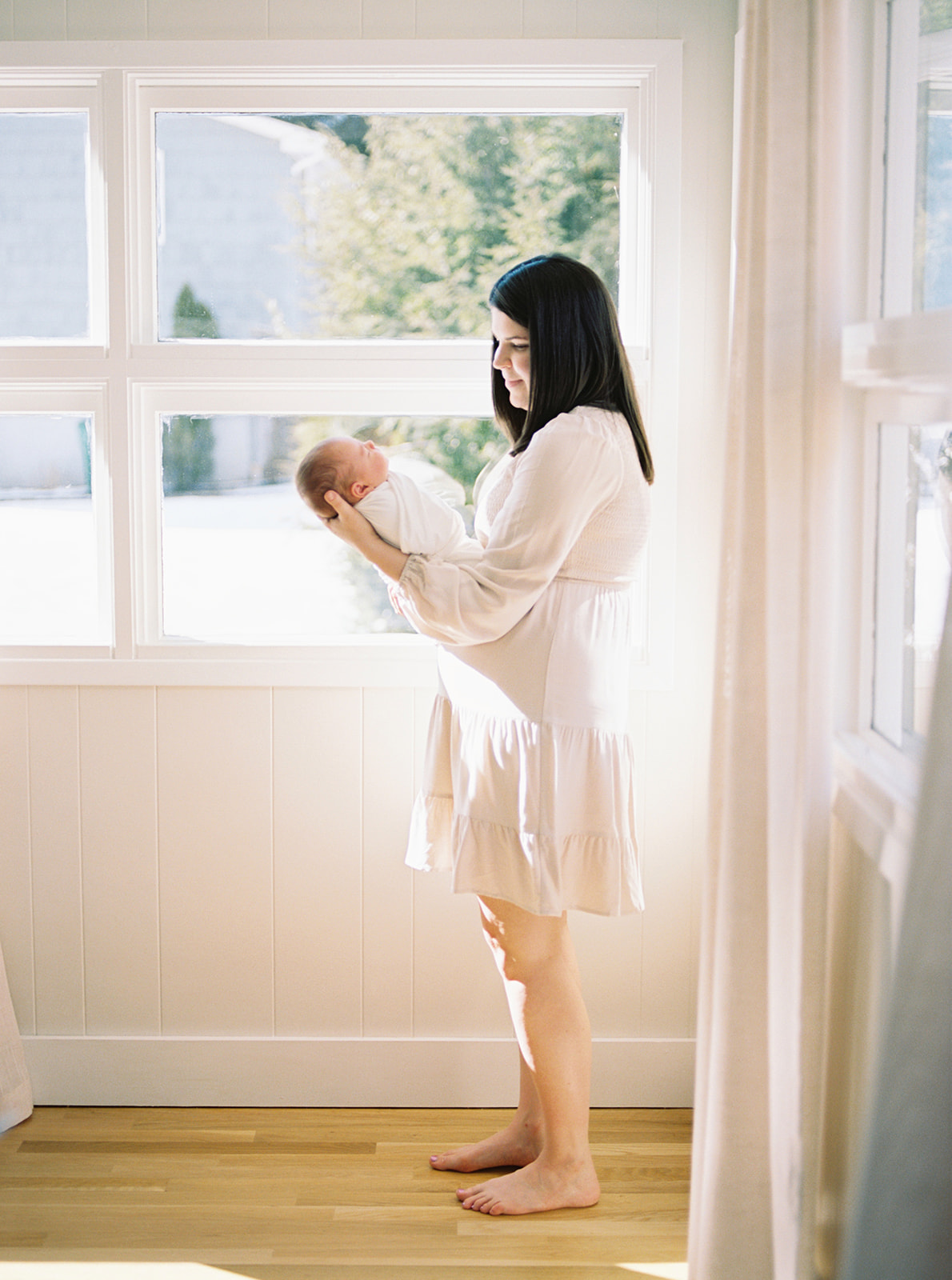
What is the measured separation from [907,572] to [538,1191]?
1267 millimetres

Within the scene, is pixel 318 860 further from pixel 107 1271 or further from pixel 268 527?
pixel 107 1271

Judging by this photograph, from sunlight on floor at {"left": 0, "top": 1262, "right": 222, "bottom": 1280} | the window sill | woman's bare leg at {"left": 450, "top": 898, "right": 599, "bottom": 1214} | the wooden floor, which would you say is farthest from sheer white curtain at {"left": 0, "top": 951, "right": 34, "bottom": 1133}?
the window sill

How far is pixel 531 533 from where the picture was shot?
1843 mm

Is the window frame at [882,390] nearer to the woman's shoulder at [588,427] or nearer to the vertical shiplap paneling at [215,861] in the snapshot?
the woman's shoulder at [588,427]

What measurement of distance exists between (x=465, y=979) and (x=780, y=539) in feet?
4.59

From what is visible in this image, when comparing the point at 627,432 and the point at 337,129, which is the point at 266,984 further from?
the point at 337,129

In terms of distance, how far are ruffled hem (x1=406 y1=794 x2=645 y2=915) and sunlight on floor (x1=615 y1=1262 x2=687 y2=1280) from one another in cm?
60

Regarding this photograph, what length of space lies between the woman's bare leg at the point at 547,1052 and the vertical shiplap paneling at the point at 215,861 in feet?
2.05

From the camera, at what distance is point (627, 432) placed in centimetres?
193

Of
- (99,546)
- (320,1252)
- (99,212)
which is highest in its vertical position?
(99,212)

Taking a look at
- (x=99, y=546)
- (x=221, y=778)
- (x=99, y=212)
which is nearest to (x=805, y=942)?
(x=221, y=778)

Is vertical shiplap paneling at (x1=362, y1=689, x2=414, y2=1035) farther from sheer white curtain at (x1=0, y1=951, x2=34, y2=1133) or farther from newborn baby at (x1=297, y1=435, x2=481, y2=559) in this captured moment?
sheer white curtain at (x1=0, y1=951, x2=34, y2=1133)

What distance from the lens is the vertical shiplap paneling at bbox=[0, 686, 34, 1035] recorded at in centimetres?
249

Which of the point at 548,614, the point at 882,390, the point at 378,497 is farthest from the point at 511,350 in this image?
the point at 882,390
